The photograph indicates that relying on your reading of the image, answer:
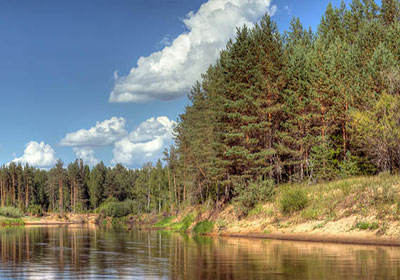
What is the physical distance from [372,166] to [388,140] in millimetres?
5457

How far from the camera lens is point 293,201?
147 ft

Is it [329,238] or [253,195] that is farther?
[253,195]

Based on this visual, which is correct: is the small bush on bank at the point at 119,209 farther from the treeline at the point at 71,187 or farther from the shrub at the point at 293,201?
the shrub at the point at 293,201

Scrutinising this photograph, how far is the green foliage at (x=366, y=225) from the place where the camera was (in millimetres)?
35188

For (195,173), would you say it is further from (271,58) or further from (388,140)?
(388,140)

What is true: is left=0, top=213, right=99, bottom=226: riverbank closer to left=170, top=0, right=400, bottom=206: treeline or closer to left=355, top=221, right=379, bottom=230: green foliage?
left=170, top=0, right=400, bottom=206: treeline

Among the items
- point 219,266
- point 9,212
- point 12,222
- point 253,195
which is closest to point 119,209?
point 9,212

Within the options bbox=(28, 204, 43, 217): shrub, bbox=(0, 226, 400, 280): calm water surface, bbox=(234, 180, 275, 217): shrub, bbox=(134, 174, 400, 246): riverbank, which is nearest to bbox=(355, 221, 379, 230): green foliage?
bbox=(134, 174, 400, 246): riverbank

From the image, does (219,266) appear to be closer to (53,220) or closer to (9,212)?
(9,212)

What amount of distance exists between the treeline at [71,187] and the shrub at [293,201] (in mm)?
101253

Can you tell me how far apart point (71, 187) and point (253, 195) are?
134308 millimetres

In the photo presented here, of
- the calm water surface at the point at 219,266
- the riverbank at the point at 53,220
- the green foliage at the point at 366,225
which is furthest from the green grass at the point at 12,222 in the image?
the green foliage at the point at 366,225

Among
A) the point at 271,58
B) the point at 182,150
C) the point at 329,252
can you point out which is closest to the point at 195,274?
the point at 329,252

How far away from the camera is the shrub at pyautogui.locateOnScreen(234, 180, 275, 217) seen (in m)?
50.1
